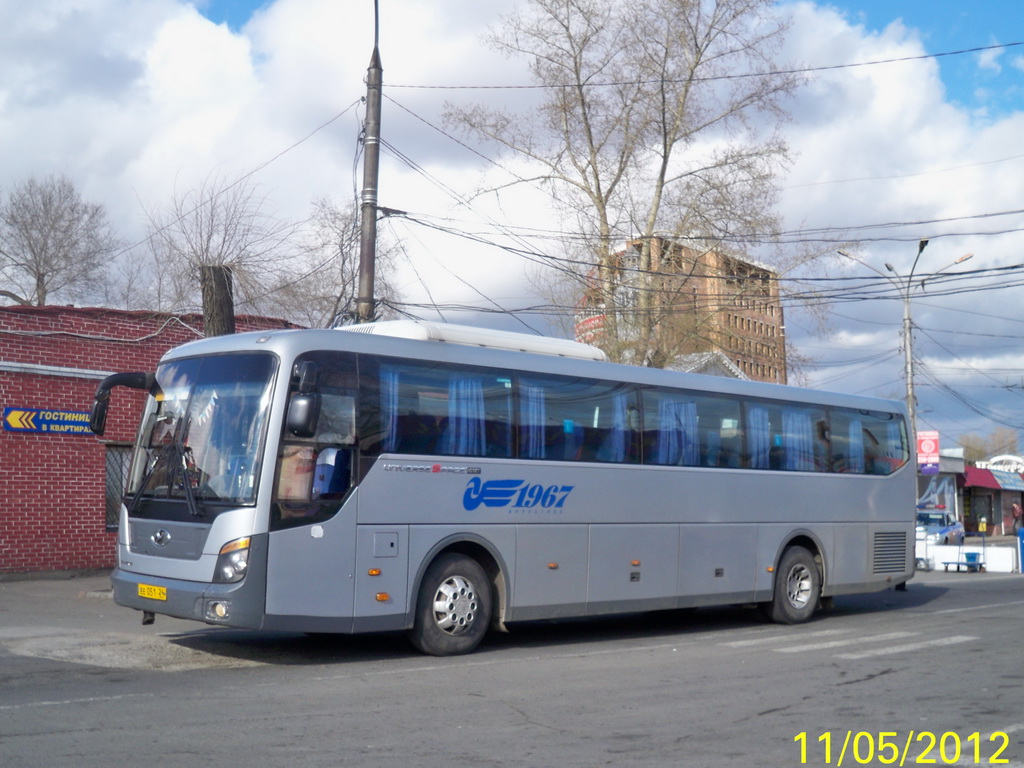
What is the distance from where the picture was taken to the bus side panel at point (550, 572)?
445 inches

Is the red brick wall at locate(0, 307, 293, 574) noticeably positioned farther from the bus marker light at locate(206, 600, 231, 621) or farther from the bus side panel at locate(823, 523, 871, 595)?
the bus side panel at locate(823, 523, 871, 595)

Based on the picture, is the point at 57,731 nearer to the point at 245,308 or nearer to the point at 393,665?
the point at 393,665

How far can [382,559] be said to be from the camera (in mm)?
10070

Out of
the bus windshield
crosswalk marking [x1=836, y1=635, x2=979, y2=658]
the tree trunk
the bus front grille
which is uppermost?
the tree trunk

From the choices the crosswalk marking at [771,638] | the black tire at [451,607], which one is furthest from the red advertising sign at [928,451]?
the black tire at [451,607]

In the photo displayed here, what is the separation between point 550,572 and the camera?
11.6m

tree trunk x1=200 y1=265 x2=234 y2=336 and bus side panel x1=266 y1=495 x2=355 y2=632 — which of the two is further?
tree trunk x1=200 y1=265 x2=234 y2=336

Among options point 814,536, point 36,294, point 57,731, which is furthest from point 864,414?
point 36,294

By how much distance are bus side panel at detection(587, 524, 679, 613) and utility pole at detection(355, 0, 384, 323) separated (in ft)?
17.1

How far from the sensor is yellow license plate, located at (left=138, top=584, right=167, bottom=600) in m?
9.69

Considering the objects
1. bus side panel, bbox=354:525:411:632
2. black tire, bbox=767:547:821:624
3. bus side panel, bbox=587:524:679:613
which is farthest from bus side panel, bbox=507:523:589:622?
black tire, bbox=767:547:821:624

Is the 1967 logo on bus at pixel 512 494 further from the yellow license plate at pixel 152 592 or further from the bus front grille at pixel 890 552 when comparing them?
the bus front grille at pixel 890 552

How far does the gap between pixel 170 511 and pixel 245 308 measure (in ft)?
38.8

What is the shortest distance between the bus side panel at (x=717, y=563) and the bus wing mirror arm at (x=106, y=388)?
20.9 ft
